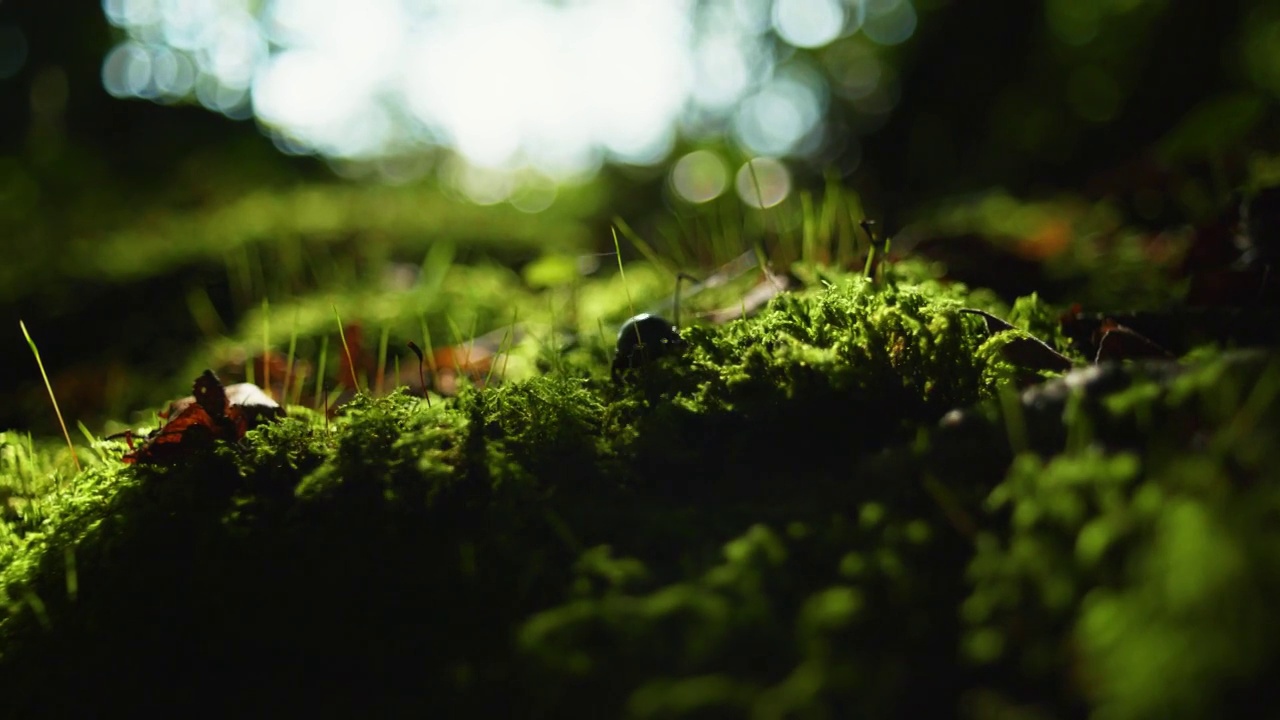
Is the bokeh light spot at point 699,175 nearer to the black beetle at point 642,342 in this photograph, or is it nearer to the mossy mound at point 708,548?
the black beetle at point 642,342

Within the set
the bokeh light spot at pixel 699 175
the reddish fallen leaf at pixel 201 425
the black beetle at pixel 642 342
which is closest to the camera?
the reddish fallen leaf at pixel 201 425

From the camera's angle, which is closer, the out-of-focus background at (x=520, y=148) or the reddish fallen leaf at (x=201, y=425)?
the reddish fallen leaf at (x=201, y=425)

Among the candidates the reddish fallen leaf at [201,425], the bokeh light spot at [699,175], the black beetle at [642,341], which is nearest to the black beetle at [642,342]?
the black beetle at [642,341]

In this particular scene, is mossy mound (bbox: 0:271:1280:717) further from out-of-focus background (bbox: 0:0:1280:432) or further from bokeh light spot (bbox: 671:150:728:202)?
bokeh light spot (bbox: 671:150:728:202)

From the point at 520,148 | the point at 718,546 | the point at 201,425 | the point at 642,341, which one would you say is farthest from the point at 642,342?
the point at 520,148

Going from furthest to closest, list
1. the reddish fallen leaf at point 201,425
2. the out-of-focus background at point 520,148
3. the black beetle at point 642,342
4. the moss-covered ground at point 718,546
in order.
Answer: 1. the out-of-focus background at point 520,148
2. the black beetle at point 642,342
3. the reddish fallen leaf at point 201,425
4. the moss-covered ground at point 718,546

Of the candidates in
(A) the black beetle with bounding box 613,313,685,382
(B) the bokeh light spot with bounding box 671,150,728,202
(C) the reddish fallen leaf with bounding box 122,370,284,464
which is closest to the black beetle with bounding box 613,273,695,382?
(A) the black beetle with bounding box 613,313,685,382
